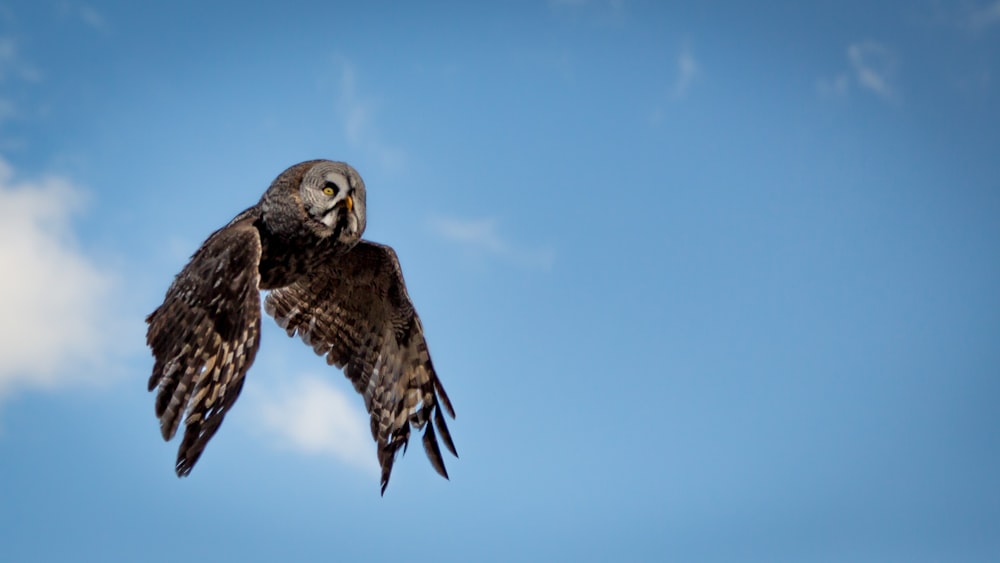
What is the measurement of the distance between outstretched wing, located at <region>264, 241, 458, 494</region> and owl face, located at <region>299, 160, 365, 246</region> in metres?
1.21

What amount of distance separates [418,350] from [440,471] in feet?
4.55

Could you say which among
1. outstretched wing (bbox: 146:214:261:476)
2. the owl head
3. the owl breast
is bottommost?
outstretched wing (bbox: 146:214:261:476)

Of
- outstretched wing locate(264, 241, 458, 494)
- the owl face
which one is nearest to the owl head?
the owl face

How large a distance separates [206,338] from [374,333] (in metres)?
2.87

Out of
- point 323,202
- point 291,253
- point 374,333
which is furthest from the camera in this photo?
point 374,333

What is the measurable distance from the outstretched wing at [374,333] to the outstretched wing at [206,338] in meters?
2.15

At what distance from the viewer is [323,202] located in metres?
9.83

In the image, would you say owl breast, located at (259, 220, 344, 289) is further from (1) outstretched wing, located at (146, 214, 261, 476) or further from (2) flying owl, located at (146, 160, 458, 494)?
(1) outstretched wing, located at (146, 214, 261, 476)

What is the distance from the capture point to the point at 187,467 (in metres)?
8.21

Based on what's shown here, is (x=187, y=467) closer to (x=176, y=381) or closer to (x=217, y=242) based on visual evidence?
(x=176, y=381)

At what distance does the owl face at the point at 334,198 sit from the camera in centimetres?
983

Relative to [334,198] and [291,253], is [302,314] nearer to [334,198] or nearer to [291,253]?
[291,253]

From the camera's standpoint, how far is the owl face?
9.83 m

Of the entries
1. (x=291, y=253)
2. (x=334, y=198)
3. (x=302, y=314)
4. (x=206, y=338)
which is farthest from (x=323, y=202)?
(x=302, y=314)
